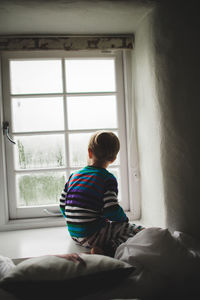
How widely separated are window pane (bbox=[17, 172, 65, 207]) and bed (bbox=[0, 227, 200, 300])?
0.73 m

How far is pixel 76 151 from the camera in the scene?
1850mm

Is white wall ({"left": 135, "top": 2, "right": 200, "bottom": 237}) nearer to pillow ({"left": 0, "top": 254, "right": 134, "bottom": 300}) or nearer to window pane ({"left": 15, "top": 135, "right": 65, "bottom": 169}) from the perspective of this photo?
pillow ({"left": 0, "top": 254, "right": 134, "bottom": 300})

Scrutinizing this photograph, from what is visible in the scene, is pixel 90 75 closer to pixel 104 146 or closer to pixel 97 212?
pixel 104 146

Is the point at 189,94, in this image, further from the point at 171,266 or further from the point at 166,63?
the point at 171,266

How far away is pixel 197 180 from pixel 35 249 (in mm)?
972

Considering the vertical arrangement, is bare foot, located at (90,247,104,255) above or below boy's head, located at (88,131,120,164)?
below

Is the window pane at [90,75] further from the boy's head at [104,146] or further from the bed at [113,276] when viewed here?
the bed at [113,276]

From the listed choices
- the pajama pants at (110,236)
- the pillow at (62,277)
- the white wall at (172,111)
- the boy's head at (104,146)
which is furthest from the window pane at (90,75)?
the pillow at (62,277)

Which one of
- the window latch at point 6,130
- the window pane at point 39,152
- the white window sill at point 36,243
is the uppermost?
the window latch at point 6,130

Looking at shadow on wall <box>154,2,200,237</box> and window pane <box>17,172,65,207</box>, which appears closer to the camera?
shadow on wall <box>154,2,200,237</box>

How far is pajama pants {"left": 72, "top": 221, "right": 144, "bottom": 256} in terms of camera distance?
1311mm

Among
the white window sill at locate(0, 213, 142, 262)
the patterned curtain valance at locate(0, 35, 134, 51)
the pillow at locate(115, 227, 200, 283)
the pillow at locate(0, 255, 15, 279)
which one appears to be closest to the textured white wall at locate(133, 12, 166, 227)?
the patterned curtain valance at locate(0, 35, 134, 51)

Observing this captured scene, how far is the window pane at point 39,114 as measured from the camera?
181 centimetres

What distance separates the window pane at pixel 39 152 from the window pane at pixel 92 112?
0.18m
